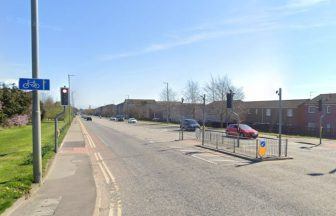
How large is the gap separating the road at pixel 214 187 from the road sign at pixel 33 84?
3451 mm

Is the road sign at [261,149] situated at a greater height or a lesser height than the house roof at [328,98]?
→ lesser

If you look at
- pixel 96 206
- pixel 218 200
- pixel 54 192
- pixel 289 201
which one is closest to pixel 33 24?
pixel 54 192

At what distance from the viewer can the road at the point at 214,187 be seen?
9.25 m

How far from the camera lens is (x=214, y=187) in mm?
11938

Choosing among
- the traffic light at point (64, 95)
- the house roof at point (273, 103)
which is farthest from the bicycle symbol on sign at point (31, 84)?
the house roof at point (273, 103)

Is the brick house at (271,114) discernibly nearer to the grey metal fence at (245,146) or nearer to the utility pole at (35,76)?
the grey metal fence at (245,146)

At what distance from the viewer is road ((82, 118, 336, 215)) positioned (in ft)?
30.3

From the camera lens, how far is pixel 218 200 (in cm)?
1008

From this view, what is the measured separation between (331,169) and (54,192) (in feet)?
35.8

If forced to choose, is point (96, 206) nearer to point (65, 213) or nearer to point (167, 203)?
point (65, 213)

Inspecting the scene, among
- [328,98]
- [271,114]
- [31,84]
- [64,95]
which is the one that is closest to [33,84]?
[31,84]

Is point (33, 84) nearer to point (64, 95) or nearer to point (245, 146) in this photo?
point (64, 95)

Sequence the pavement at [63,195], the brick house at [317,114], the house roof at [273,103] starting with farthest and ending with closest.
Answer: the house roof at [273,103]
the brick house at [317,114]
the pavement at [63,195]

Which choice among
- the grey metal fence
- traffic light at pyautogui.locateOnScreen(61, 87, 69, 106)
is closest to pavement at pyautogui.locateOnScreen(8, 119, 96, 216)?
traffic light at pyautogui.locateOnScreen(61, 87, 69, 106)
